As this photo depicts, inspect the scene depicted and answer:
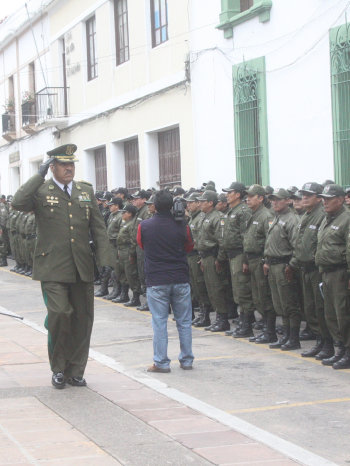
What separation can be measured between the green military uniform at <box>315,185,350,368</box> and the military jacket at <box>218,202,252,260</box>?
224cm

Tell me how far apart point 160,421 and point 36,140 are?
23.7 meters

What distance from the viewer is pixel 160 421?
6.53 metres

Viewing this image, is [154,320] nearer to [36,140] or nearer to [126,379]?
[126,379]

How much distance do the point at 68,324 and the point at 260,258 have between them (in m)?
3.33

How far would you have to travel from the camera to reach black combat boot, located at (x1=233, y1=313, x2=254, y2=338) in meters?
10.8

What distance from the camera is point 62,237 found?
26.2ft

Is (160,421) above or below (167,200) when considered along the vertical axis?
below

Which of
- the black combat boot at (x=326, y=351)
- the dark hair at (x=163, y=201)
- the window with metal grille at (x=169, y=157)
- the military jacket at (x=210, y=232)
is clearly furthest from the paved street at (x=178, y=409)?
the window with metal grille at (x=169, y=157)

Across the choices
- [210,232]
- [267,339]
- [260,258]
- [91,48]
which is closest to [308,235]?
[260,258]

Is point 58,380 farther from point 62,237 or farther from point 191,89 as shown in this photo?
point 191,89

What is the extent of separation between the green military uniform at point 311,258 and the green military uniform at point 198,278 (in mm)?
2650

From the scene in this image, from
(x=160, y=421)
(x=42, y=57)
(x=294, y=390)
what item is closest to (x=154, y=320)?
(x=294, y=390)

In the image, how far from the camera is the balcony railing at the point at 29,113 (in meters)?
28.0

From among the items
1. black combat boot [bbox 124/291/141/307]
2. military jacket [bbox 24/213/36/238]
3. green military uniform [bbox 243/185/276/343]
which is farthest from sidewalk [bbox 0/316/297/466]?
military jacket [bbox 24/213/36/238]
